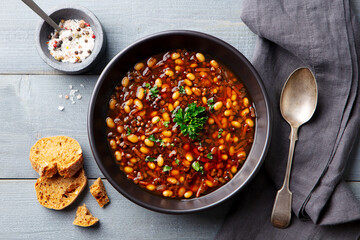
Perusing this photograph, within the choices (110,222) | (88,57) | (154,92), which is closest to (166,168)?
(154,92)

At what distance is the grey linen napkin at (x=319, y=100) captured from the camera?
2.15 metres

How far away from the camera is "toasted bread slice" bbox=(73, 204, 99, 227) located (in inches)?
92.3

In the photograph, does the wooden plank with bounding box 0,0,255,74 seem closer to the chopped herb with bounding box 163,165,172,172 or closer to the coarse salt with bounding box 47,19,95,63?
the coarse salt with bounding box 47,19,95,63

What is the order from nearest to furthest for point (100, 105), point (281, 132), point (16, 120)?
point (100, 105) → point (281, 132) → point (16, 120)

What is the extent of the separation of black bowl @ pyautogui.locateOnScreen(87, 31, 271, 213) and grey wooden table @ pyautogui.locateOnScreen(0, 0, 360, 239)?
284 millimetres

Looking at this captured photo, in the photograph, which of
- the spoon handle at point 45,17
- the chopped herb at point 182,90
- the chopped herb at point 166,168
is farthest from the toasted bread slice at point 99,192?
the spoon handle at point 45,17

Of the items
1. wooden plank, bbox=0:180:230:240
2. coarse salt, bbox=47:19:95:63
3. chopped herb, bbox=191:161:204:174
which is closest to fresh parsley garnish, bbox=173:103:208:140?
chopped herb, bbox=191:161:204:174

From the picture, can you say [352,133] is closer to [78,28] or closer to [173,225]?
[173,225]

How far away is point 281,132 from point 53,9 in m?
1.66

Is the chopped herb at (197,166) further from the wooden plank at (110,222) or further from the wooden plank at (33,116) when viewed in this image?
the wooden plank at (33,116)

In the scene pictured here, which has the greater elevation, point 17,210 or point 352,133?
point 352,133

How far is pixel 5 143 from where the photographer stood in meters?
2.44

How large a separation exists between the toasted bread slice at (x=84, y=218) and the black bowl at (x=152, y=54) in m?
0.44

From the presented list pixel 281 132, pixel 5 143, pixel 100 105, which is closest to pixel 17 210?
pixel 5 143
